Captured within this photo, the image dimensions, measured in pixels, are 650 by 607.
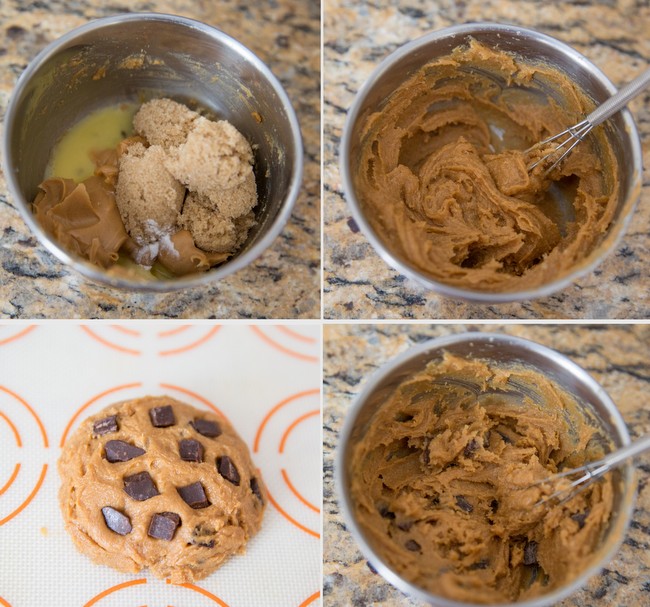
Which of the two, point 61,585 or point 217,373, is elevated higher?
point 217,373

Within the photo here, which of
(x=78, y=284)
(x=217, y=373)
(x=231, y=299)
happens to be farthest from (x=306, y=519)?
(x=78, y=284)

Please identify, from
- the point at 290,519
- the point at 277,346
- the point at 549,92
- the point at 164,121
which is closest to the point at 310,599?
the point at 290,519

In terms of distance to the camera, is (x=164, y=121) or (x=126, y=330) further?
(x=126, y=330)

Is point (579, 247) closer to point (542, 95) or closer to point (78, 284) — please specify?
point (542, 95)

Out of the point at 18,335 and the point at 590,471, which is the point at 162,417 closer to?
the point at 18,335

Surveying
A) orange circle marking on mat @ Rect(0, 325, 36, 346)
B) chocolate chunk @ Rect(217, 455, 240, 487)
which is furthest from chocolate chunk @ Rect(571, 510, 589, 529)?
orange circle marking on mat @ Rect(0, 325, 36, 346)

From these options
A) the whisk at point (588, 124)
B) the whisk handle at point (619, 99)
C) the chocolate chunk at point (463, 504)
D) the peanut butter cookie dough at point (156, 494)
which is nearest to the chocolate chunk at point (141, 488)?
the peanut butter cookie dough at point (156, 494)
